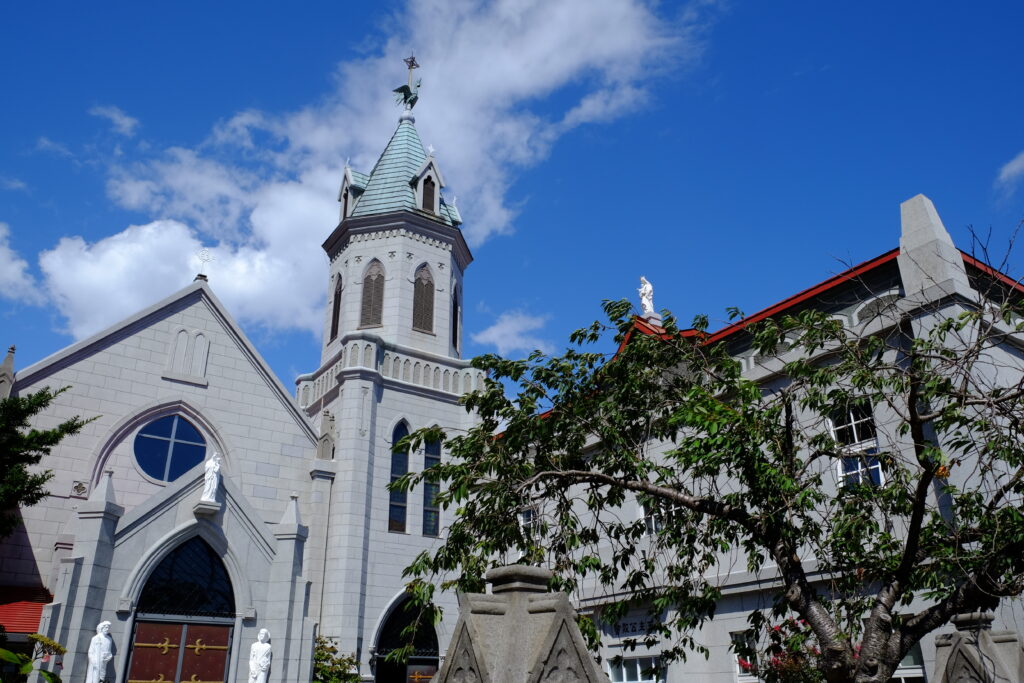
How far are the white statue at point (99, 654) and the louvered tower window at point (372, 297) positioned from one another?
1338cm

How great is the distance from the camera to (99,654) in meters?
15.1

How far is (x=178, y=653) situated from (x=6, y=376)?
7.88m

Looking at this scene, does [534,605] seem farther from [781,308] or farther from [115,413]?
[115,413]

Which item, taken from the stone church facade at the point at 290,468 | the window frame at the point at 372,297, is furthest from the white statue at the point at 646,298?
the window frame at the point at 372,297

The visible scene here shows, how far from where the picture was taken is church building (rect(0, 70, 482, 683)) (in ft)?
55.7

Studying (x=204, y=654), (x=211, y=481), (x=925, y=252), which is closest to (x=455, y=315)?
(x=211, y=481)

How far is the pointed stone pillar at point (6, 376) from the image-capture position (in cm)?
1895

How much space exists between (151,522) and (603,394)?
11.4 metres

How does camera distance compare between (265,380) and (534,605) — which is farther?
(265,380)

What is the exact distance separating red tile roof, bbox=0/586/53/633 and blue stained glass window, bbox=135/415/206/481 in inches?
148

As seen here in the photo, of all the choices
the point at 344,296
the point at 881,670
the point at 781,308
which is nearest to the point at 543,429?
the point at 881,670

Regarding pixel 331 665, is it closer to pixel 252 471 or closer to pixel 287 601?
pixel 287 601

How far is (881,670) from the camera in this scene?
292 inches

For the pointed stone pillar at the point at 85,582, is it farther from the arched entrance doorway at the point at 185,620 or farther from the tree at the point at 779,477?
the tree at the point at 779,477
